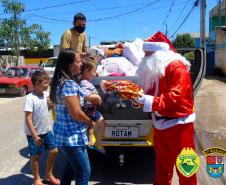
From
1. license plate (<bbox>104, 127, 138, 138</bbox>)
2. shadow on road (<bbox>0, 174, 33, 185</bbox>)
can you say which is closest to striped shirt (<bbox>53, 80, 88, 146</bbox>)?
license plate (<bbox>104, 127, 138, 138</bbox>)

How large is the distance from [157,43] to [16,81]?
43.6 feet

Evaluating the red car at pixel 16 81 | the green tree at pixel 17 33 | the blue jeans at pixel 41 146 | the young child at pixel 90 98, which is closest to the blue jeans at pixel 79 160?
the young child at pixel 90 98

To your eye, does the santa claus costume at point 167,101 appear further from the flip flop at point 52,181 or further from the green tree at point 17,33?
the green tree at point 17,33

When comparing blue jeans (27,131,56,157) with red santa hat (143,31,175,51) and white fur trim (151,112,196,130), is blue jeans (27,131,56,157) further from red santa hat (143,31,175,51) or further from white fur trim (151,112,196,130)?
red santa hat (143,31,175,51)

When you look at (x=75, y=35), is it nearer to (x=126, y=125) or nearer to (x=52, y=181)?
(x=126, y=125)

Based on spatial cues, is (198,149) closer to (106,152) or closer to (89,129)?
(106,152)

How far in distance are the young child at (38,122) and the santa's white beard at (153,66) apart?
1.39m

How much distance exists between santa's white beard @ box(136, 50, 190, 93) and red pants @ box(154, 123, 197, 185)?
0.50 metres

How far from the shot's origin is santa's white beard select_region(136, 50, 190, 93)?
147 inches

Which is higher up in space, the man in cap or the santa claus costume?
the man in cap

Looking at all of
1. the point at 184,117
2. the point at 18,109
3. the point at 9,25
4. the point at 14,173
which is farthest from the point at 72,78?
the point at 9,25

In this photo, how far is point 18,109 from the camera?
503 inches

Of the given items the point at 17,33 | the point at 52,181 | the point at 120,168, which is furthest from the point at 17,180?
the point at 17,33

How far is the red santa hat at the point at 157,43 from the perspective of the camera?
152 inches
